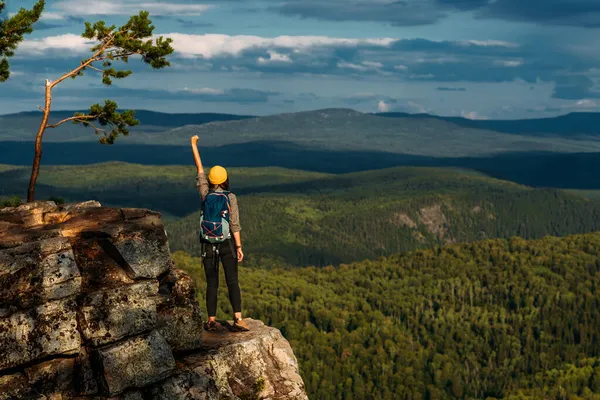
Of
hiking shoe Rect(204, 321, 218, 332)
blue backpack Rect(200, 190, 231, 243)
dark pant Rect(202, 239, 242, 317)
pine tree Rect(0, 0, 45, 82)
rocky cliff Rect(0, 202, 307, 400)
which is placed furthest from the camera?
pine tree Rect(0, 0, 45, 82)

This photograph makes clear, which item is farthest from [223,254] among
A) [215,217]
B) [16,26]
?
[16,26]

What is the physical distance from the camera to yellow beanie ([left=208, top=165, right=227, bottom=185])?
3662cm

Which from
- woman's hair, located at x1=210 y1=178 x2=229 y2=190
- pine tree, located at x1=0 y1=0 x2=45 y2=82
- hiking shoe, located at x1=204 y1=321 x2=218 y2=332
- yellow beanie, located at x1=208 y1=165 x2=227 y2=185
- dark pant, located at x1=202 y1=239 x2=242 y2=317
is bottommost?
hiking shoe, located at x1=204 y1=321 x2=218 y2=332

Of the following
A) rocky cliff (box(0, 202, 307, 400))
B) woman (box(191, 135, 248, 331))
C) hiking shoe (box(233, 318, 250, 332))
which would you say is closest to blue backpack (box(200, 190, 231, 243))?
woman (box(191, 135, 248, 331))

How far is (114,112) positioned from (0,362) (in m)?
30.5

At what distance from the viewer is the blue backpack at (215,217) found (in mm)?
36500

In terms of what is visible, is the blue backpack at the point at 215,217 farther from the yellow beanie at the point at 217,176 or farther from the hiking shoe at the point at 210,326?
the hiking shoe at the point at 210,326

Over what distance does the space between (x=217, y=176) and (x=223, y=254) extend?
3.71m

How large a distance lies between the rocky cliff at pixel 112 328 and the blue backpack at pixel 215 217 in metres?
2.24

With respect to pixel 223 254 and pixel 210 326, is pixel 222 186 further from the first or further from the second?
pixel 210 326

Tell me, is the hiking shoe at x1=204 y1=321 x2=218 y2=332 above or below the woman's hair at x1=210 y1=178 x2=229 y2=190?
below

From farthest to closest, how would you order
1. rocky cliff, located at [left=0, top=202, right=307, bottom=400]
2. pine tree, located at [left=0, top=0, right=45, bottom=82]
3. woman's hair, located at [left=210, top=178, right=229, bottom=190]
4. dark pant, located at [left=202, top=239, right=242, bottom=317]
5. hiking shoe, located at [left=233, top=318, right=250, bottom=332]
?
pine tree, located at [left=0, top=0, right=45, bottom=82]
hiking shoe, located at [left=233, top=318, right=250, bottom=332]
dark pant, located at [left=202, top=239, right=242, bottom=317]
woman's hair, located at [left=210, top=178, right=229, bottom=190]
rocky cliff, located at [left=0, top=202, right=307, bottom=400]

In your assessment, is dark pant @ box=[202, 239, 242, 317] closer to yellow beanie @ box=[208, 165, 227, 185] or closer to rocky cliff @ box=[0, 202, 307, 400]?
rocky cliff @ box=[0, 202, 307, 400]

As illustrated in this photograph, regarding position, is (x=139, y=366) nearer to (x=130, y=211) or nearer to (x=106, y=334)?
(x=106, y=334)
